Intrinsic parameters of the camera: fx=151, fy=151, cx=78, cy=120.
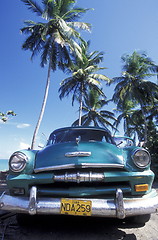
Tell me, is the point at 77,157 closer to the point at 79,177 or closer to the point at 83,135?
the point at 79,177

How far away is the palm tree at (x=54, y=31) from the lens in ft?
38.6

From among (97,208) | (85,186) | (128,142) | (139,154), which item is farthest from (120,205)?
(128,142)

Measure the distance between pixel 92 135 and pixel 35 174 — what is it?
5.60 ft

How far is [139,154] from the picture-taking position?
7.45 ft

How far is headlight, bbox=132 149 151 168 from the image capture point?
2.18 m

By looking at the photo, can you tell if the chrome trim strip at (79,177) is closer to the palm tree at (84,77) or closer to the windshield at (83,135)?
the windshield at (83,135)

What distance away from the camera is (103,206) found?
1.75m

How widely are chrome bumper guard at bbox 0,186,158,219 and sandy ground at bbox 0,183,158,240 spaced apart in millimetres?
555

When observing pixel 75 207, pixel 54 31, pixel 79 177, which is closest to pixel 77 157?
pixel 79 177

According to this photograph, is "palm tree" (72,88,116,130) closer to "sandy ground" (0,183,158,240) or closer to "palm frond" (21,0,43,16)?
"palm frond" (21,0,43,16)

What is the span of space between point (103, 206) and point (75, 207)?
0.33 metres

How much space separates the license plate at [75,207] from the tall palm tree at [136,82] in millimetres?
18843

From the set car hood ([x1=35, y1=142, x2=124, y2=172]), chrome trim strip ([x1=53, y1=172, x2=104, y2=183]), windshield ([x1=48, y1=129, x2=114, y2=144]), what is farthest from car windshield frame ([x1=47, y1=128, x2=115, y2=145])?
chrome trim strip ([x1=53, y1=172, x2=104, y2=183])

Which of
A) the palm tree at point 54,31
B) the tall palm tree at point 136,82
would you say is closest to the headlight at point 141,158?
the palm tree at point 54,31
